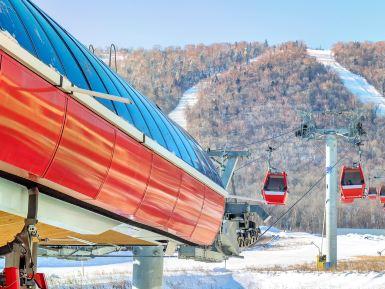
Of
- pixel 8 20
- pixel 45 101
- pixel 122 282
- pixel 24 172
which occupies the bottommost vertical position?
pixel 122 282

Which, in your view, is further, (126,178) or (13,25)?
(126,178)

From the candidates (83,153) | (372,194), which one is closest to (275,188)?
(372,194)

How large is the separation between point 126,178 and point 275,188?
21.3m

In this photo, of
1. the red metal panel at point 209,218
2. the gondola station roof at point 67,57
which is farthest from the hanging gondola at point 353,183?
the gondola station roof at point 67,57

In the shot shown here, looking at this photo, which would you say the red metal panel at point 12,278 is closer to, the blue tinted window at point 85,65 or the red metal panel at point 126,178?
the red metal panel at point 126,178

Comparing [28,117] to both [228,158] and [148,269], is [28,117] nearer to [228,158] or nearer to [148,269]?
[148,269]

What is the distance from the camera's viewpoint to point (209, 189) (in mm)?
12477

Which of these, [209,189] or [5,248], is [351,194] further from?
[5,248]

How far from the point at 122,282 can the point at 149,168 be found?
20.6 m

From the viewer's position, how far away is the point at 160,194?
888cm

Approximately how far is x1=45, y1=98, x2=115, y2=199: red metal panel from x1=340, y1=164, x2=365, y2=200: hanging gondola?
23404mm

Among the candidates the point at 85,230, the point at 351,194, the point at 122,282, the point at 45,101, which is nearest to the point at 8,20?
the point at 45,101

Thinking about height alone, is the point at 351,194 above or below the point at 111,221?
above

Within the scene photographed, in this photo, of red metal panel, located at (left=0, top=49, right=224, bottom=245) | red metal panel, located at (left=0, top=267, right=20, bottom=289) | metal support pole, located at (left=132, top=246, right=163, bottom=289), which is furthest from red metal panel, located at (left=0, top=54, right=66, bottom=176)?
metal support pole, located at (left=132, top=246, right=163, bottom=289)
